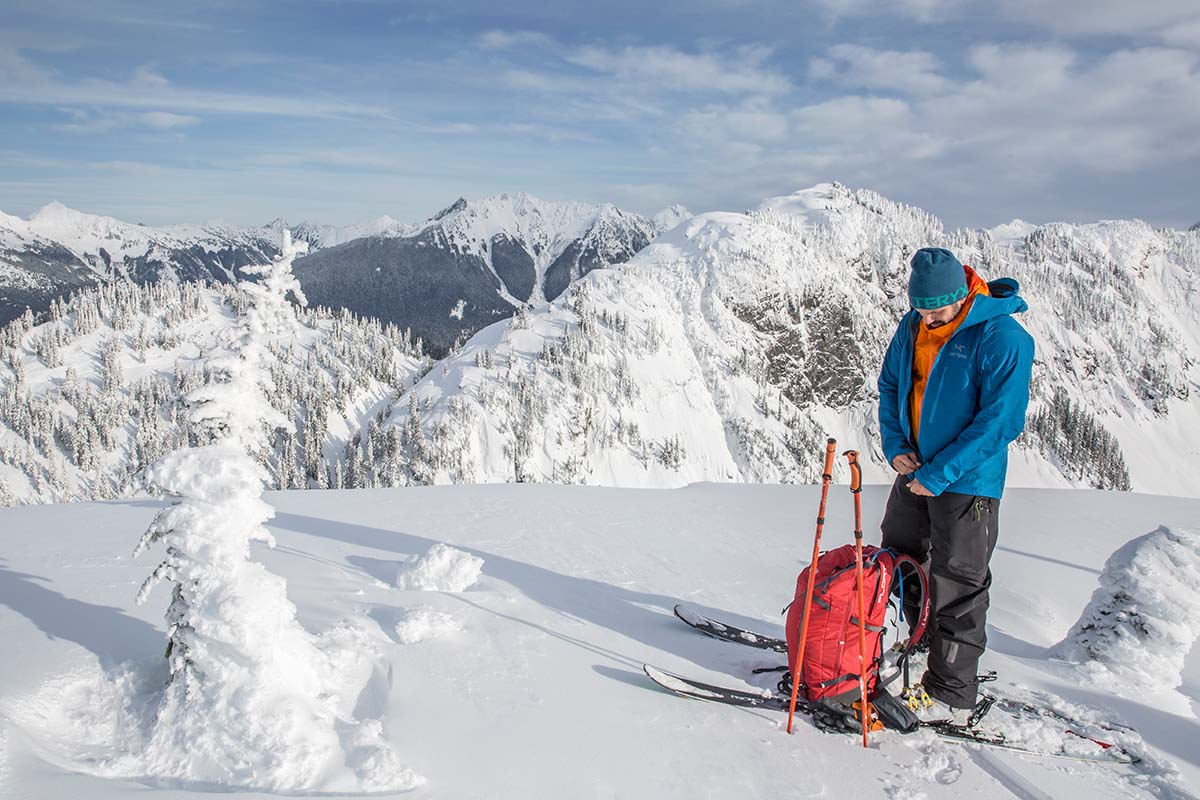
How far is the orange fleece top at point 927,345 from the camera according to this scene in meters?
4.66

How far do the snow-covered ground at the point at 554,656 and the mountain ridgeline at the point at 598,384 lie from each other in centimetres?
9650

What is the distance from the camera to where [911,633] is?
524 cm

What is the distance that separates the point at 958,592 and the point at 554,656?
319cm

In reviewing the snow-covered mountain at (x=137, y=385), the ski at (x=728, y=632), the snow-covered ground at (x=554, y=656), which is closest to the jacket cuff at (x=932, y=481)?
the snow-covered ground at (x=554, y=656)

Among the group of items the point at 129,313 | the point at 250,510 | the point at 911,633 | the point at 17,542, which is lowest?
the point at 17,542

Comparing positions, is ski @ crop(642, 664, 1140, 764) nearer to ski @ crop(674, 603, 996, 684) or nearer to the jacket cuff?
ski @ crop(674, 603, 996, 684)

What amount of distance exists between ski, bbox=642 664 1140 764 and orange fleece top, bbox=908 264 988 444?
2.18m

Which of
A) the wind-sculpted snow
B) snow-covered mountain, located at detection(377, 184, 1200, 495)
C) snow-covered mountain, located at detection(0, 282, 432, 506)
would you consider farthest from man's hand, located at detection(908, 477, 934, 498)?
snow-covered mountain, located at detection(0, 282, 432, 506)

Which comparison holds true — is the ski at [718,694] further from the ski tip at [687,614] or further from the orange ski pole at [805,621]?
the ski tip at [687,614]

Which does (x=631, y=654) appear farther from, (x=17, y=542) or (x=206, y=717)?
(x=17, y=542)

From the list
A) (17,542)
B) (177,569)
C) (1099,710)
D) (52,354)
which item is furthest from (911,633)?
(52,354)

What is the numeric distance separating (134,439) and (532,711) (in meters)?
170

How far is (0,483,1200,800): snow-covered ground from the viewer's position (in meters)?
3.73

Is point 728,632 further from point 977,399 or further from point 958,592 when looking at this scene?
point 977,399
